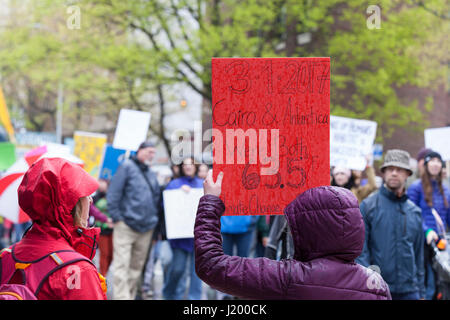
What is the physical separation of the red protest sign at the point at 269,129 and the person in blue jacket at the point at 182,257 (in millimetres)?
4288

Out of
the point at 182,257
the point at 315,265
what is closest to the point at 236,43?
the point at 182,257

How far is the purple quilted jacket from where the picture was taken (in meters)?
2.09

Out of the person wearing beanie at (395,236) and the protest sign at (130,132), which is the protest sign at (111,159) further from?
the person wearing beanie at (395,236)

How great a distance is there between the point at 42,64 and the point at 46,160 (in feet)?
47.5

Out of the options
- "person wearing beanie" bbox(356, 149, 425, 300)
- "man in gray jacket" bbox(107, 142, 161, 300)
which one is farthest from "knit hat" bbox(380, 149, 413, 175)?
"man in gray jacket" bbox(107, 142, 161, 300)

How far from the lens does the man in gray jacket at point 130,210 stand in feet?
22.5

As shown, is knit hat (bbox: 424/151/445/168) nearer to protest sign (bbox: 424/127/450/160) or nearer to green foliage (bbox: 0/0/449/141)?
protest sign (bbox: 424/127/450/160)

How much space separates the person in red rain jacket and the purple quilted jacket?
0.52 m

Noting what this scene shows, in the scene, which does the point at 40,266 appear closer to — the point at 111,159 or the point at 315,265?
the point at 315,265

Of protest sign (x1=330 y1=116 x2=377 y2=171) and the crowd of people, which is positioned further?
protest sign (x1=330 y1=116 x2=377 y2=171)

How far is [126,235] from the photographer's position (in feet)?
22.7

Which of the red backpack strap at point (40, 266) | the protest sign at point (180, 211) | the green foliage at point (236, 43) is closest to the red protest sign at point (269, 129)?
the red backpack strap at point (40, 266)

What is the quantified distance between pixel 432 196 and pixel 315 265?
457cm
